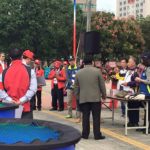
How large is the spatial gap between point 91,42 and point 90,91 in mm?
6720

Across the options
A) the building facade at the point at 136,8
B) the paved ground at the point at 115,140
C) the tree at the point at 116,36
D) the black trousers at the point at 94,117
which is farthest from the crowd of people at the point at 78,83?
the building facade at the point at 136,8

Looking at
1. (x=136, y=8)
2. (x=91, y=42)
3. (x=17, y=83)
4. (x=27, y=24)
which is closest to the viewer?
(x=17, y=83)

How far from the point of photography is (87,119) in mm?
9906

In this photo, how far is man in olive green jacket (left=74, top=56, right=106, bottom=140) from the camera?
9656 mm

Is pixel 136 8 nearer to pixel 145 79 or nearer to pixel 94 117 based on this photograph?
pixel 145 79

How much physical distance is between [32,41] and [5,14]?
353cm

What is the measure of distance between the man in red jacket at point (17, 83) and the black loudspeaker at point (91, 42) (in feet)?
32.1

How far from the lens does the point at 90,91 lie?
31.7ft

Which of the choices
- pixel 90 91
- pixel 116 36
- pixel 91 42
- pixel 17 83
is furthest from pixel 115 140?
pixel 116 36

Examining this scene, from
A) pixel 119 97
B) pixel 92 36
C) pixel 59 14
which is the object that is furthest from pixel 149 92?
pixel 59 14

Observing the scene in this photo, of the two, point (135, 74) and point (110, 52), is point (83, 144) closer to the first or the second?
point (135, 74)

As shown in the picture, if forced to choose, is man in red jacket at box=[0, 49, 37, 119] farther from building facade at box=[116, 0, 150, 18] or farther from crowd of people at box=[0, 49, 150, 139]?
building facade at box=[116, 0, 150, 18]

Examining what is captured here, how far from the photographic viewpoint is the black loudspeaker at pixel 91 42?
16.1 m

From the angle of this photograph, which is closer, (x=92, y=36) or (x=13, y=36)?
(x=92, y=36)
